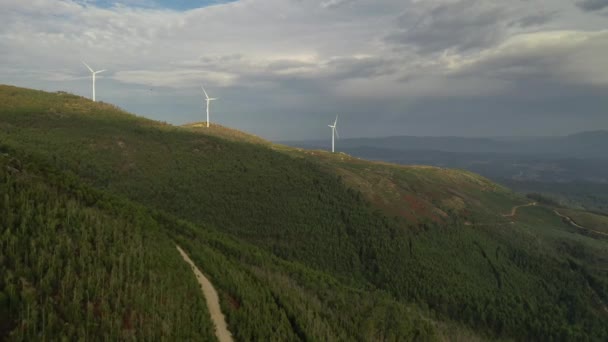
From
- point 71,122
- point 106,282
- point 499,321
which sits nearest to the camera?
point 106,282

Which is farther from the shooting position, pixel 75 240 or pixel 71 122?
pixel 71 122

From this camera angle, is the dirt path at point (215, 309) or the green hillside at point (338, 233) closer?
the dirt path at point (215, 309)

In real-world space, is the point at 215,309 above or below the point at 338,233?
above

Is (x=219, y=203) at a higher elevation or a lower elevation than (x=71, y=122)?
lower

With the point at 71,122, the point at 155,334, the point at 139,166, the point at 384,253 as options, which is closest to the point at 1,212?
the point at 155,334

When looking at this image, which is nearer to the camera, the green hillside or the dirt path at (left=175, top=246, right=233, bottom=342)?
the dirt path at (left=175, top=246, right=233, bottom=342)

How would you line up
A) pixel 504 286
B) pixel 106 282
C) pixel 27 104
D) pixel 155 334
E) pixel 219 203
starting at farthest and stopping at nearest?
pixel 27 104 → pixel 504 286 → pixel 219 203 → pixel 106 282 → pixel 155 334

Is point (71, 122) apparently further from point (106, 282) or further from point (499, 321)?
point (499, 321)

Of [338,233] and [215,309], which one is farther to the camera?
[338,233]
